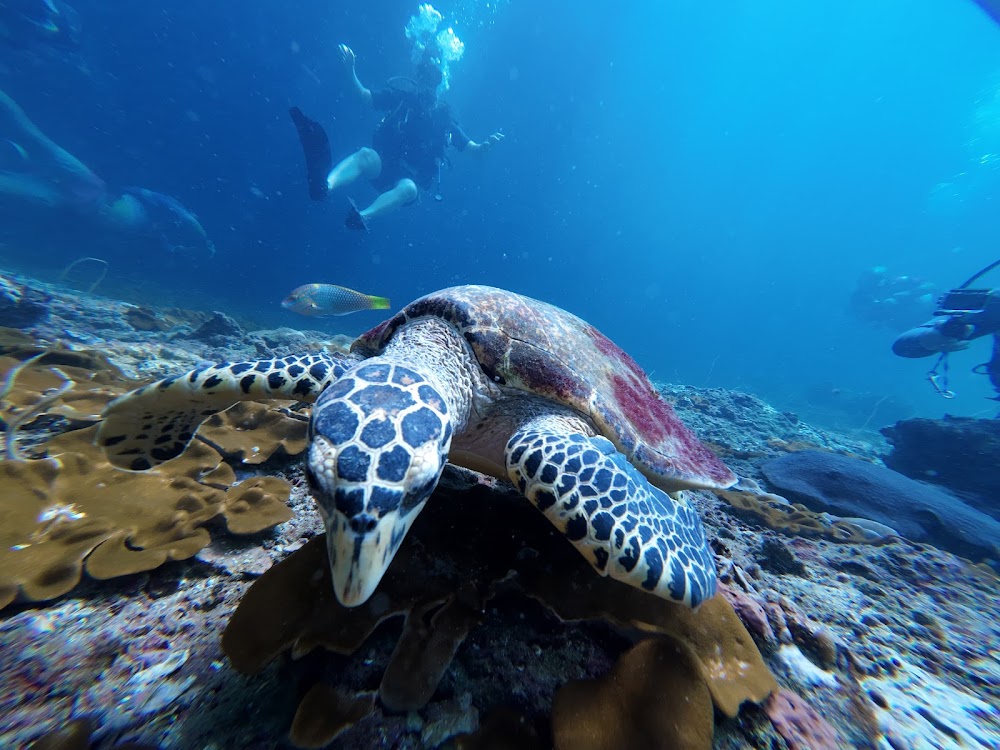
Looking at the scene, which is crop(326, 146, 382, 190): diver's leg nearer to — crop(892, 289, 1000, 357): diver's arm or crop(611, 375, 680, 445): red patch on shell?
crop(611, 375, 680, 445): red patch on shell

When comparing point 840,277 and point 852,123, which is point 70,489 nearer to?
point 852,123

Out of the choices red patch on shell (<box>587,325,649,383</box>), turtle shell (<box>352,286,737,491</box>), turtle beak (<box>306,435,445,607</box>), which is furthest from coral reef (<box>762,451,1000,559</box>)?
turtle beak (<box>306,435,445,607</box>)

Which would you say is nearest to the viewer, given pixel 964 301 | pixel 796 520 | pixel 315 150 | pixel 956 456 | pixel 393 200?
pixel 796 520

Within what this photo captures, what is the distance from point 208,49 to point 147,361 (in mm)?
43333

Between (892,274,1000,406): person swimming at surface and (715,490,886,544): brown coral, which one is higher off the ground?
(892,274,1000,406): person swimming at surface

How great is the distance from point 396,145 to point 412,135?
1322mm

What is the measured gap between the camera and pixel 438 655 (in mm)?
1516

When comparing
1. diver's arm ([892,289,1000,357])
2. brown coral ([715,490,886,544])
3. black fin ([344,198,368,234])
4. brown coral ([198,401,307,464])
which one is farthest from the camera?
black fin ([344,198,368,234])

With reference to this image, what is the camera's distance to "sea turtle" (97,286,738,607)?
1530 millimetres

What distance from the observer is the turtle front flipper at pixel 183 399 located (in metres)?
2.35

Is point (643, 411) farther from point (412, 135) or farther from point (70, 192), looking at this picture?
point (70, 192)

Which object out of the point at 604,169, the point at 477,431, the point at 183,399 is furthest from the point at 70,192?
the point at 604,169

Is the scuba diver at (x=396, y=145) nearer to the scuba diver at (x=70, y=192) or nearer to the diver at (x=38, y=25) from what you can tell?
the scuba diver at (x=70, y=192)

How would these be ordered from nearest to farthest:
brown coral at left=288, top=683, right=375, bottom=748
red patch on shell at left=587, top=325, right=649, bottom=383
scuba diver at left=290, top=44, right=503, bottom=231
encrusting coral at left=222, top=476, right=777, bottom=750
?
brown coral at left=288, top=683, right=375, bottom=748 < encrusting coral at left=222, top=476, right=777, bottom=750 < red patch on shell at left=587, top=325, right=649, bottom=383 < scuba diver at left=290, top=44, right=503, bottom=231
